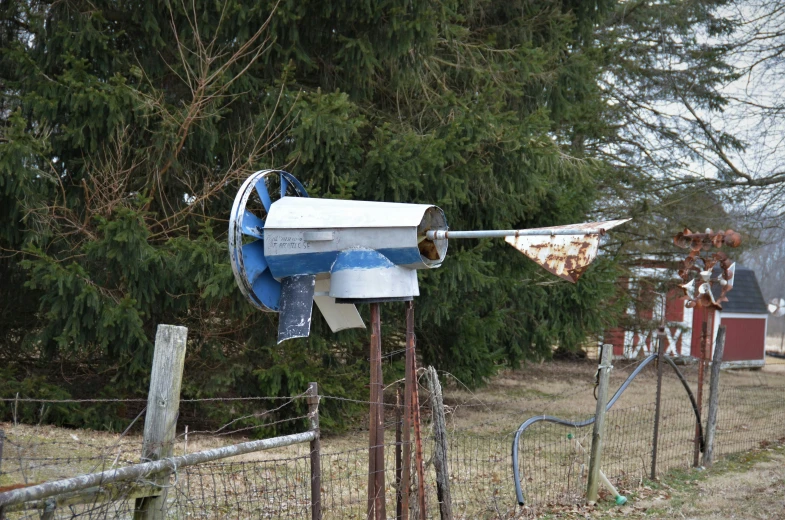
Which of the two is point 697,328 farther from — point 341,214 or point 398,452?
point 341,214

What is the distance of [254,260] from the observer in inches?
169

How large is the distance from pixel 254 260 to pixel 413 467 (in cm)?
203

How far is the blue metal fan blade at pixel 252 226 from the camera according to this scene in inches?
166

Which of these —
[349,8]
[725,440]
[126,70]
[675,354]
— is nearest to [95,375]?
[126,70]

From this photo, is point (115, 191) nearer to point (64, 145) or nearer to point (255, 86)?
point (64, 145)

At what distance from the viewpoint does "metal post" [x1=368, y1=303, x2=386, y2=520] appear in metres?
4.48

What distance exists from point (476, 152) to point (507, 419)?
14.9ft

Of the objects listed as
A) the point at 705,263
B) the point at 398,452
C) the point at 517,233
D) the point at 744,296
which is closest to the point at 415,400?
the point at 398,452

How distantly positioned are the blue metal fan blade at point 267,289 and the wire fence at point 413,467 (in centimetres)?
84

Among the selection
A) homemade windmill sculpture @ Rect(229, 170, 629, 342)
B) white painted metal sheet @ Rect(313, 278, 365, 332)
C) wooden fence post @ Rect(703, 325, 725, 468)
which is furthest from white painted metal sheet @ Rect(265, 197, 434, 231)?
wooden fence post @ Rect(703, 325, 725, 468)

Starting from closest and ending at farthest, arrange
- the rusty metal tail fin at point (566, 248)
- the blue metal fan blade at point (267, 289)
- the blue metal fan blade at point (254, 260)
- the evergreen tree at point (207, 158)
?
the rusty metal tail fin at point (566, 248), the blue metal fan blade at point (254, 260), the blue metal fan blade at point (267, 289), the evergreen tree at point (207, 158)

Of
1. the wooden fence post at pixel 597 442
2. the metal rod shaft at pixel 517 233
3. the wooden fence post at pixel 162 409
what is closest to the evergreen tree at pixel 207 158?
the wooden fence post at pixel 597 442

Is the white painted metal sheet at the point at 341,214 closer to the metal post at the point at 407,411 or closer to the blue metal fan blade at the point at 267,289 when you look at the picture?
the blue metal fan blade at the point at 267,289

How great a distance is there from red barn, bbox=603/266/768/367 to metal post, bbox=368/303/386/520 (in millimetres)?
16066
